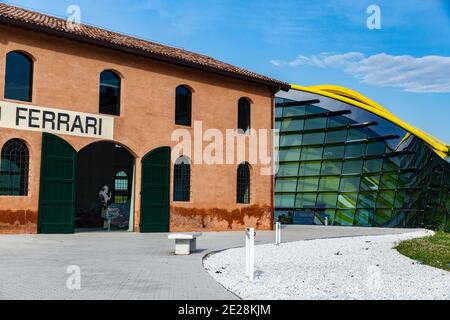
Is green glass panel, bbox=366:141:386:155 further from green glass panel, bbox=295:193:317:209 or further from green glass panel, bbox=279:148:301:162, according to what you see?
green glass panel, bbox=279:148:301:162

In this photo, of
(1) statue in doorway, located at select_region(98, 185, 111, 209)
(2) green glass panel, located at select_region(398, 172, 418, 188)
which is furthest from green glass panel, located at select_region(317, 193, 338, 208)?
(1) statue in doorway, located at select_region(98, 185, 111, 209)

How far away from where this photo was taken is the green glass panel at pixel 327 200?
37406 mm

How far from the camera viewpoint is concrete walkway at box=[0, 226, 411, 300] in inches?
266

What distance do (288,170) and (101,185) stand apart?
18.2m

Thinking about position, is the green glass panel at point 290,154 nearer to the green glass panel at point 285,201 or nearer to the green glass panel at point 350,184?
the green glass panel at point 285,201

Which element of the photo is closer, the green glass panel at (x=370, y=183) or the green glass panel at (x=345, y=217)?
the green glass panel at (x=370, y=183)

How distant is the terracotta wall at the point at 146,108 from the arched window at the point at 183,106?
0.90ft

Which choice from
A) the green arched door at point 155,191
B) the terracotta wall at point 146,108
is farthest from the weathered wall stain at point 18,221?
the green arched door at point 155,191

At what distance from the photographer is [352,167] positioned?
120 ft

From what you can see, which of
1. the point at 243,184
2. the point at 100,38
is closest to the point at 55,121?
the point at 100,38

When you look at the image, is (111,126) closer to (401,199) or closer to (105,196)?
(105,196)

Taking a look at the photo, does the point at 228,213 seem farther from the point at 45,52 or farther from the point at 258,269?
the point at 258,269

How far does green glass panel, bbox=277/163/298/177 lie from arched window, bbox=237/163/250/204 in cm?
1669
